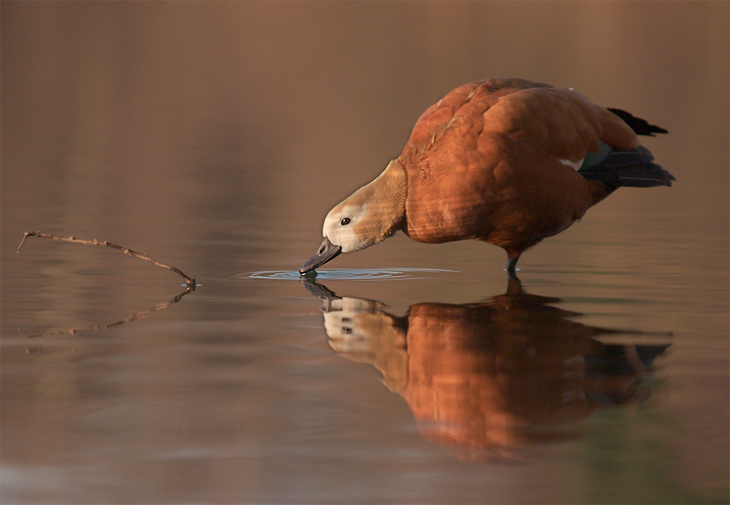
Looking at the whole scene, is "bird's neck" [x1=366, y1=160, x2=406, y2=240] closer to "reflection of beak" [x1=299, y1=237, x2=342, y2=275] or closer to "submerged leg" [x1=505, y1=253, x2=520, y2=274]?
"reflection of beak" [x1=299, y1=237, x2=342, y2=275]

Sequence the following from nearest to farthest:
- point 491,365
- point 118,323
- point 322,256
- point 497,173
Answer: point 491,365 < point 118,323 < point 497,173 < point 322,256

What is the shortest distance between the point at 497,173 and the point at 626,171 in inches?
45.5

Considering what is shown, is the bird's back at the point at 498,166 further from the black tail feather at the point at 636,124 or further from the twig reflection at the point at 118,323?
the twig reflection at the point at 118,323

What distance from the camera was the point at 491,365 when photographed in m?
4.34

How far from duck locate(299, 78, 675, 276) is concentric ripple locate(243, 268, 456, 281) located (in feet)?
0.38

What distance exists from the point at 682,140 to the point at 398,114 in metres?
5.23

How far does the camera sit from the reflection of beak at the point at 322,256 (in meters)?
6.68

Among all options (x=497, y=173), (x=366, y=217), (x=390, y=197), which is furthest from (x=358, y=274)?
(x=497, y=173)

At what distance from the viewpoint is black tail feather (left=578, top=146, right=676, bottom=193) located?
678 cm

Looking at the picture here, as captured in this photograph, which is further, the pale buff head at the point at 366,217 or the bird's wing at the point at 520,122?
the pale buff head at the point at 366,217

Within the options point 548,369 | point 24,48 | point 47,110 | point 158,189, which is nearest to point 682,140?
point 158,189

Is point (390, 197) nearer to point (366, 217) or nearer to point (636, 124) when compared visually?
point (366, 217)

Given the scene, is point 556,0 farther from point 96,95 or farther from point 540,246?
point 540,246

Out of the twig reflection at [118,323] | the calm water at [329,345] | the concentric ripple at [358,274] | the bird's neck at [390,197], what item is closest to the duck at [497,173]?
the bird's neck at [390,197]
